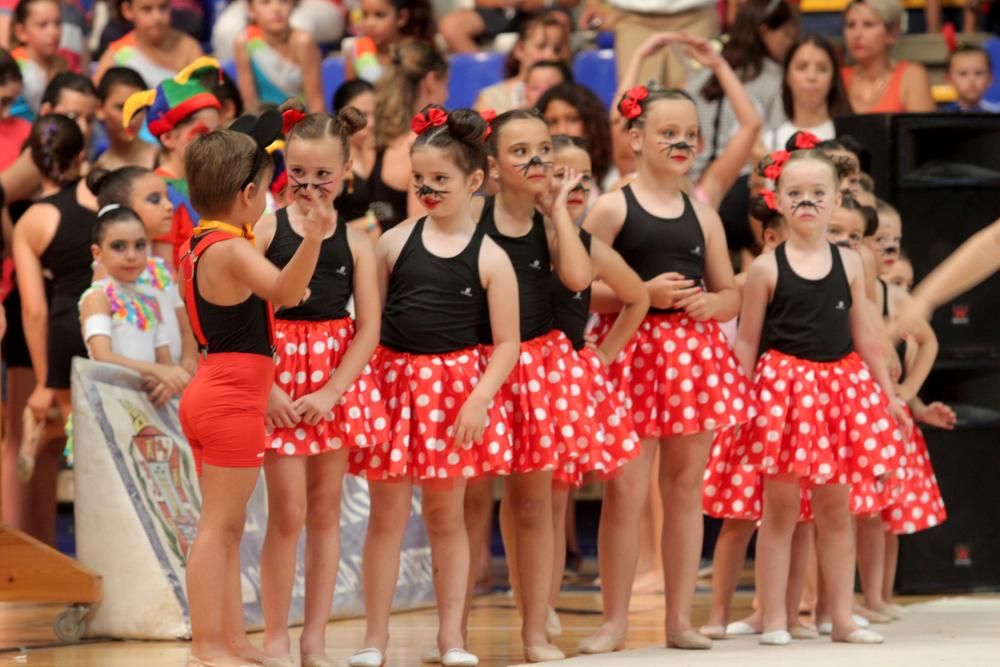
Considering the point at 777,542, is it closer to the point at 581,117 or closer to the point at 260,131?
A: the point at 260,131

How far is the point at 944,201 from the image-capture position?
673 cm

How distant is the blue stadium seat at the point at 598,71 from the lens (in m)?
8.77

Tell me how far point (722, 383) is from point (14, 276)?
3.26 m

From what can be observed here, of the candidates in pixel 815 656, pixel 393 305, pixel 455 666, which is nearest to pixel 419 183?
pixel 393 305

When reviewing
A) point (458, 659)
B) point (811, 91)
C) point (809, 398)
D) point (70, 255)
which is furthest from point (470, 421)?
point (811, 91)

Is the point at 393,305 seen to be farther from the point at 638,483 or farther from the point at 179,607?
the point at 179,607

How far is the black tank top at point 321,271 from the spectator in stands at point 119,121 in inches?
94.9

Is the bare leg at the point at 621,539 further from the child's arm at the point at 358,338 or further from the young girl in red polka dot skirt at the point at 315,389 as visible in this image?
the child's arm at the point at 358,338

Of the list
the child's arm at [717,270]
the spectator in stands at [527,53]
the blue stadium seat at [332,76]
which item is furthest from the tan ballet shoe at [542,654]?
the blue stadium seat at [332,76]

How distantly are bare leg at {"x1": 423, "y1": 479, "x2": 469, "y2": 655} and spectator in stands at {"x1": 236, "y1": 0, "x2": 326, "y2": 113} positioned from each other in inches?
176

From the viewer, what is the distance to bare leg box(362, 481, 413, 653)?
185 inches

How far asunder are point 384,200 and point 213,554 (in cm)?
301

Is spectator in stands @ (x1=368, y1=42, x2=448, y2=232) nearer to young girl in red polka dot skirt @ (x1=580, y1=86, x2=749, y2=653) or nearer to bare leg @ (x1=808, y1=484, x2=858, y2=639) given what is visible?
young girl in red polka dot skirt @ (x1=580, y1=86, x2=749, y2=653)

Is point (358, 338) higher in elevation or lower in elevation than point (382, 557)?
higher
